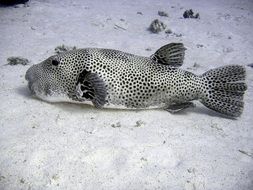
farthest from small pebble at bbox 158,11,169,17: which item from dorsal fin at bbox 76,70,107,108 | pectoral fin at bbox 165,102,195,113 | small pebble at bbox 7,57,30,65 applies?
dorsal fin at bbox 76,70,107,108

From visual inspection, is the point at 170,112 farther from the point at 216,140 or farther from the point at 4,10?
the point at 4,10

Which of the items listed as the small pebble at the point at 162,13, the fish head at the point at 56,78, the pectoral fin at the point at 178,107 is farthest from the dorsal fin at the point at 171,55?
the small pebble at the point at 162,13

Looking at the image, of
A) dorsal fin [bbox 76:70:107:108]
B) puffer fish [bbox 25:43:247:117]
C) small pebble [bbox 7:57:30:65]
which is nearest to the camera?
dorsal fin [bbox 76:70:107:108]

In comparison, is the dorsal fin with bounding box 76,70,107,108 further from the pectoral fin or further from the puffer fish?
the pectoral fin

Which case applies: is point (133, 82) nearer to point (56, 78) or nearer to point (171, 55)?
point (171, 55)

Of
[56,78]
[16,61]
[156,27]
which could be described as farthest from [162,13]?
[56,78]

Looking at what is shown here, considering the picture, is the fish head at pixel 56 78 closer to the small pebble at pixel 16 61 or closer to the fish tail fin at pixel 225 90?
the small pebble at pixel 16 61

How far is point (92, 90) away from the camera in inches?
180

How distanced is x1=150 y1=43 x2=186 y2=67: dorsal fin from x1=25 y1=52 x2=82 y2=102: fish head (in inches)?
58.4

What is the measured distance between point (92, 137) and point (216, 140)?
200 cm

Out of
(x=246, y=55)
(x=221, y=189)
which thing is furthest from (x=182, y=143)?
(x=246, y=55)

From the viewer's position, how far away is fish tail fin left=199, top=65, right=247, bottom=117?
16.3 ft

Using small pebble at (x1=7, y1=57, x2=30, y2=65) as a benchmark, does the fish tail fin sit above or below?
above

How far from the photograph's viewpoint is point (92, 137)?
422 cm
